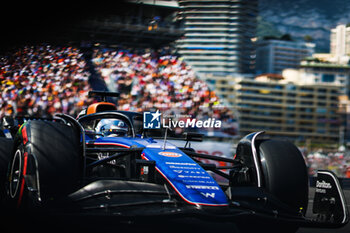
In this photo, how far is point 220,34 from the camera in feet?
91.2

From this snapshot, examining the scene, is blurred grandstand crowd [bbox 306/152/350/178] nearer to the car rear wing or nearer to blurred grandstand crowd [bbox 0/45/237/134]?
blurred grandstand crowd [bbox 0/45/237/134]

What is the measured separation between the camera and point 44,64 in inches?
718

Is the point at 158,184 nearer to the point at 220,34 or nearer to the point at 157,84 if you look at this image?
the point at 157,84

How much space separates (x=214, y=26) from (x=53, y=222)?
24.1m

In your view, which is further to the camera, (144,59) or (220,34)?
(220,34)

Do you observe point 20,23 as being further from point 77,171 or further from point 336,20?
point 336,20

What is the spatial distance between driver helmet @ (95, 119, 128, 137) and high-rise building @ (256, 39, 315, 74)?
2558 cm

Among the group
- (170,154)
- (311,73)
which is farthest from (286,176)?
(311,73)

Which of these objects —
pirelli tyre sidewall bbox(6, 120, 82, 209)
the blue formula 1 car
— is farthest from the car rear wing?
pirelli tyre sidewall bbox(6, 120, 82, 209)

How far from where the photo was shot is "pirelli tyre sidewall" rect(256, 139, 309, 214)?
5.02 m

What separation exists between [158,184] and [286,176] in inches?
51.3

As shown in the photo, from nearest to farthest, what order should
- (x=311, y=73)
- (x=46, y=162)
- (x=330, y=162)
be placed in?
(x=46, y=162) → (x=330, y=162) → (x=311, y=73)

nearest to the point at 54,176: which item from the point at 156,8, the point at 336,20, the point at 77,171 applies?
the point at 77,171

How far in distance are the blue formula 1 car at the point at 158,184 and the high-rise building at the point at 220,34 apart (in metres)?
20.7
